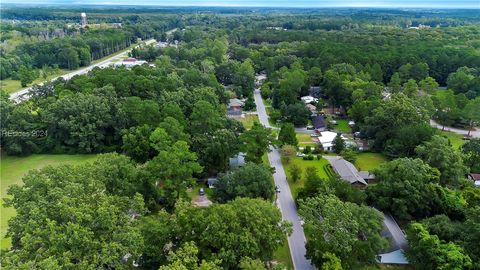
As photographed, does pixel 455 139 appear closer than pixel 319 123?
Yes

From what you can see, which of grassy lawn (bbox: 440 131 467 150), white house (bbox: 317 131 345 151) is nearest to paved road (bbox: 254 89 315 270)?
white house (bbox: 317 131 345 151)

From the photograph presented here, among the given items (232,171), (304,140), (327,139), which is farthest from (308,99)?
(232,171)

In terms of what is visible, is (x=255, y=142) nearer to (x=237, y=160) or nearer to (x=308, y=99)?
(x=237, y=160)

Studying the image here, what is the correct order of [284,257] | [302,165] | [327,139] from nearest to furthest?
[284,257] → [302,165] → [327,139]

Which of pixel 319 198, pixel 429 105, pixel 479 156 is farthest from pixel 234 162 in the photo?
pixel 429 105

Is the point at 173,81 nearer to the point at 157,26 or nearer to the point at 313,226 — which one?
the point at 313,226

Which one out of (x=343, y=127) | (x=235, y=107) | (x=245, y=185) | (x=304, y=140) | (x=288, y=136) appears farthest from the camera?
(x=235, y=107)

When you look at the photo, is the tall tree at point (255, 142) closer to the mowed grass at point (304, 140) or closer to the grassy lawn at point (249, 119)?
the mowed grass at point (304, 140)

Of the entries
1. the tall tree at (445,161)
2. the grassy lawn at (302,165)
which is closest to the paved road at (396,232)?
the tall tree at (445,161)
